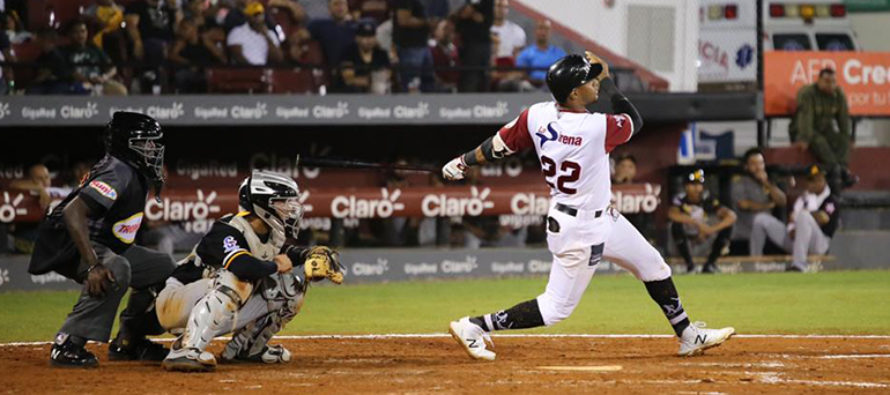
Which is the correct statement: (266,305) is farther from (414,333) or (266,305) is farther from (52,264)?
(414,333)

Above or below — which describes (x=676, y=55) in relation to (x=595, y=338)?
above

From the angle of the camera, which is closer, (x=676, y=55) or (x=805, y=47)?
(x=676, y=55)

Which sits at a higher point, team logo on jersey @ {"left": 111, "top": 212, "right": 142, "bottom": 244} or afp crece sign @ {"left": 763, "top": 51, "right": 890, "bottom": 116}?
afp crece sign @ {"left": 763, "top": 51, "right": 890, "bottom": 116}

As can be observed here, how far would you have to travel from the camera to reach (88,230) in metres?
6.97

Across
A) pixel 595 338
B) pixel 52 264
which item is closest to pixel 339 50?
pixel 595 338

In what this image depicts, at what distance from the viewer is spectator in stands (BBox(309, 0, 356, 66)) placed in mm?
14305

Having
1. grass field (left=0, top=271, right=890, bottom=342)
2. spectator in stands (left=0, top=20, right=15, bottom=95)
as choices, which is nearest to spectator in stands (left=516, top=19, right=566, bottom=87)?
grass field (left=0, top=271, right=890, bottom=342)

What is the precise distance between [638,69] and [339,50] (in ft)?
12.3

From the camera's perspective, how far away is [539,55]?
587 inches

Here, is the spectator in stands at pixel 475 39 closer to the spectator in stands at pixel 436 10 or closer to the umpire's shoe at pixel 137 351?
the spectator in stands at pixel 436 10

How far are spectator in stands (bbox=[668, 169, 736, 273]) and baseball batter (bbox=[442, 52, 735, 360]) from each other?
7.67 metres

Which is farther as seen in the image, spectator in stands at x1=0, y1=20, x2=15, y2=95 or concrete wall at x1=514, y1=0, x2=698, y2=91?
concrete wall at x1=514, y1=0, x2=698, y2=91

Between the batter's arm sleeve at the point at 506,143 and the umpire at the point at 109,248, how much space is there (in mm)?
1745

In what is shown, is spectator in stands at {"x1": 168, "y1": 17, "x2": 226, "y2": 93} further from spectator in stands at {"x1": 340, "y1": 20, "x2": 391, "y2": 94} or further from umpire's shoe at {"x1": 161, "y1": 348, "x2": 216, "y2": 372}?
umpire's shoe at {"x1": 161, "y1": 348, "x2": 216, "y2": 372}
